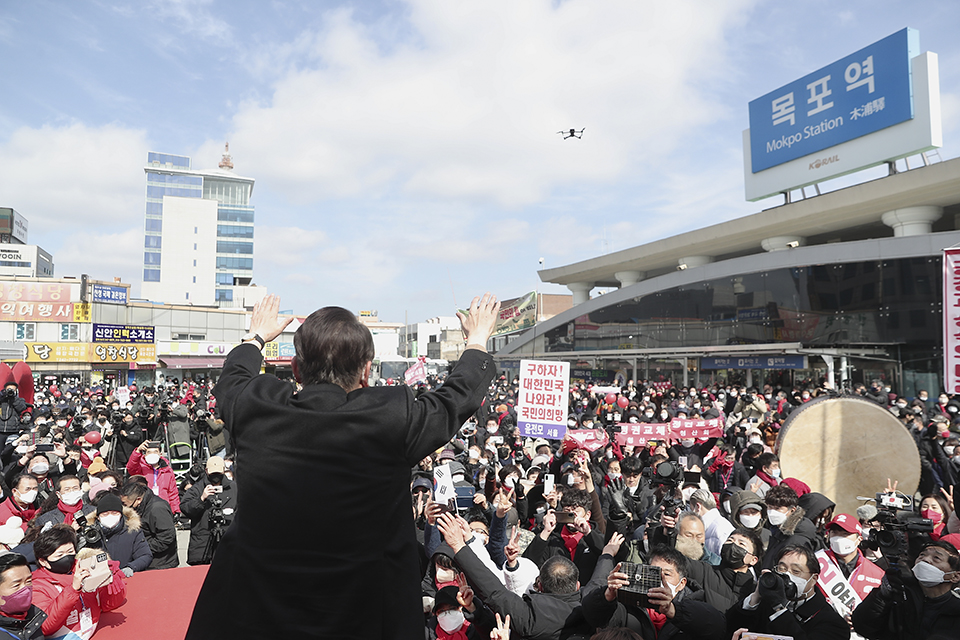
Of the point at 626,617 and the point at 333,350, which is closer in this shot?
the point at 333,350

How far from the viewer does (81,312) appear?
37.6 m

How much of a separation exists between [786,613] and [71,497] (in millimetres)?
6208

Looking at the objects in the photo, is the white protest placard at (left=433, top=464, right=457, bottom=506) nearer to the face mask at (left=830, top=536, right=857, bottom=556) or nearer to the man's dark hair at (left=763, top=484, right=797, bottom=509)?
the man's dark hair at (left=763, top=484, right=797, bottom=509)

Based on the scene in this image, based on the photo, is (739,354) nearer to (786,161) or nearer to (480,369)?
(786,161)

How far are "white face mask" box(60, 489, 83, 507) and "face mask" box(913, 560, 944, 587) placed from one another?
268 inches

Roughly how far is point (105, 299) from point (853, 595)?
44071mm

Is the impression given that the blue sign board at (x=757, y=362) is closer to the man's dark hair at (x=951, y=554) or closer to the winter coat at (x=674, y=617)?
the man's dark hair at (x=951, y=554)

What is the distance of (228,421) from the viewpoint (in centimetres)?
174

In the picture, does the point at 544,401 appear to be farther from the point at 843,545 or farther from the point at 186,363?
the point at 186,363

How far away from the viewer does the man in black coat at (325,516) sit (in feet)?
5.03

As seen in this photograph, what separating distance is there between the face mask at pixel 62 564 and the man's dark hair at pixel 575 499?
321 cm

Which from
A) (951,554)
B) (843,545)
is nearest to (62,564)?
(951,554)

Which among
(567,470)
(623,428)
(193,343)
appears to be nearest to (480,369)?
(567,470)

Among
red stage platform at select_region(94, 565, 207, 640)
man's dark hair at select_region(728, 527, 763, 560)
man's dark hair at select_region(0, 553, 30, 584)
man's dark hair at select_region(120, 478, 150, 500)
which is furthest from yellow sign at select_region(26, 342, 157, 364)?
man's dark hair at select_region(728, 527, 763, 560)
